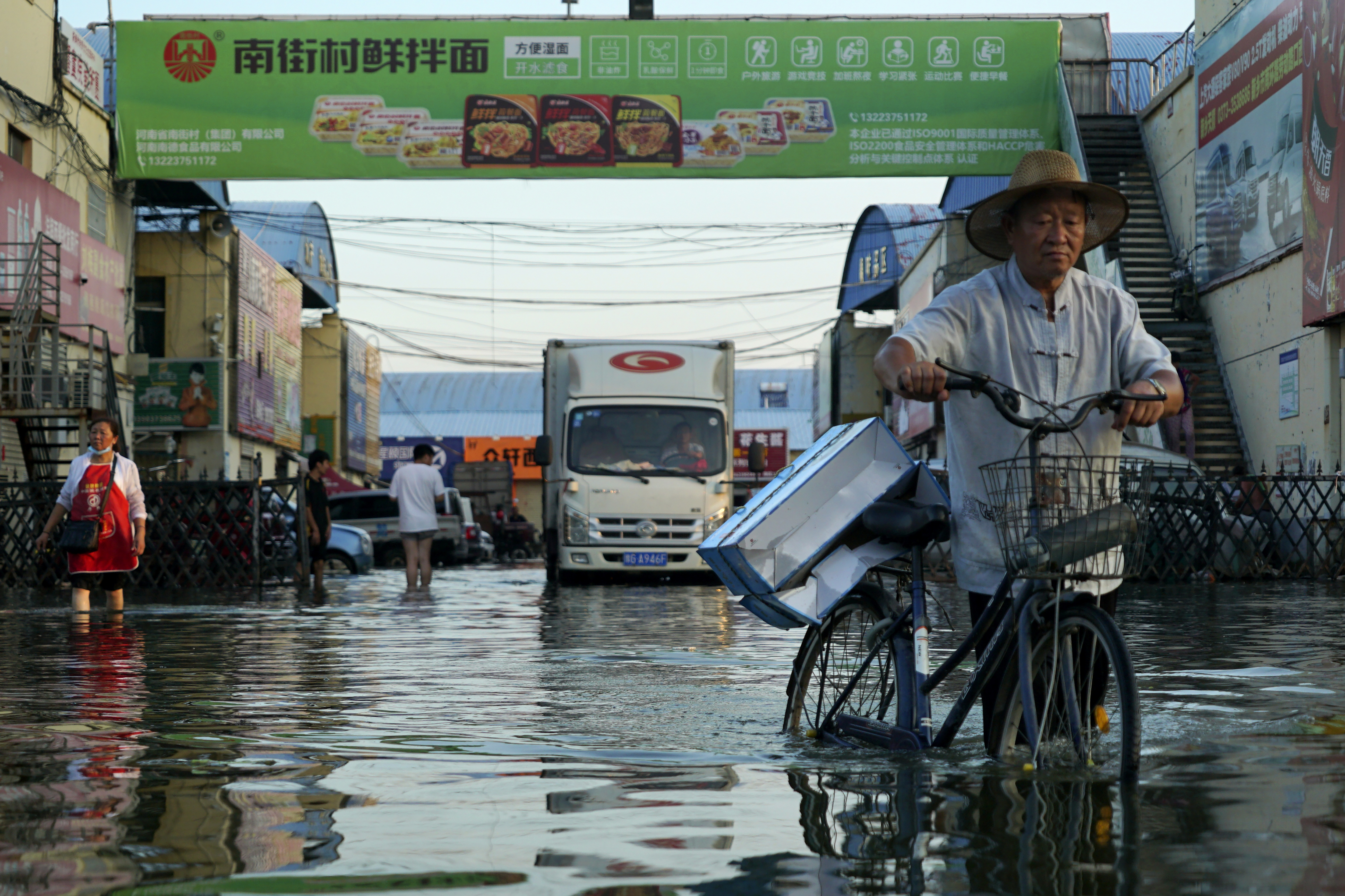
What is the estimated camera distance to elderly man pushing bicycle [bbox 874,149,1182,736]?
470 centimetres

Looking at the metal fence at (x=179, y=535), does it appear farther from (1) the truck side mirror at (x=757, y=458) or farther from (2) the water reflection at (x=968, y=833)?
(2) the water reflection at (x=968, y=833)

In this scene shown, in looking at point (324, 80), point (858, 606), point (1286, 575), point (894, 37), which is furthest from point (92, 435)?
point (894, 37)

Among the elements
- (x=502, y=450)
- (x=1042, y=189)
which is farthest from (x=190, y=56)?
(x=502, y=450)

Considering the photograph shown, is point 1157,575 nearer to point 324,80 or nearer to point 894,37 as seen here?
point 894,37

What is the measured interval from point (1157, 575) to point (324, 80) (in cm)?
1608

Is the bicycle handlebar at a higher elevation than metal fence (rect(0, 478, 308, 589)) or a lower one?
higher

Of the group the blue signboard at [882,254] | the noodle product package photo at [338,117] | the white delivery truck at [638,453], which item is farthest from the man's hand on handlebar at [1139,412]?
the blue signboard at [882,254]

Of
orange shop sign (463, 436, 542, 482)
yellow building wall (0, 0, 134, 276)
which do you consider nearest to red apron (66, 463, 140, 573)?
A: yellow building wall (0, 0, 134, 276)

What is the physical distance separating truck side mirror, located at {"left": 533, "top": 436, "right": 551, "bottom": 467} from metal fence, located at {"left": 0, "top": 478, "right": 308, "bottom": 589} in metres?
2.82

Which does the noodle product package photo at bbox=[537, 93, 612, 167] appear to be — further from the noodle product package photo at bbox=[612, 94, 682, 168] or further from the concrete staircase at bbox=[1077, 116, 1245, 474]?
the concrete staircase at bbox=[1077, 116, 1245, 474]

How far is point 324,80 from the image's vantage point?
27250 mm

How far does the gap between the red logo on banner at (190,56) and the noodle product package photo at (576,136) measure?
19.1ft

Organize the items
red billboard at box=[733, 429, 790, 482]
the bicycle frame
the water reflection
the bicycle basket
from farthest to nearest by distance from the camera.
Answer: red billboard at box=[733, 429, 790, 482] → the bicycle frame → the bicycle basket → the water reflection

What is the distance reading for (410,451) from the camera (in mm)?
70438
